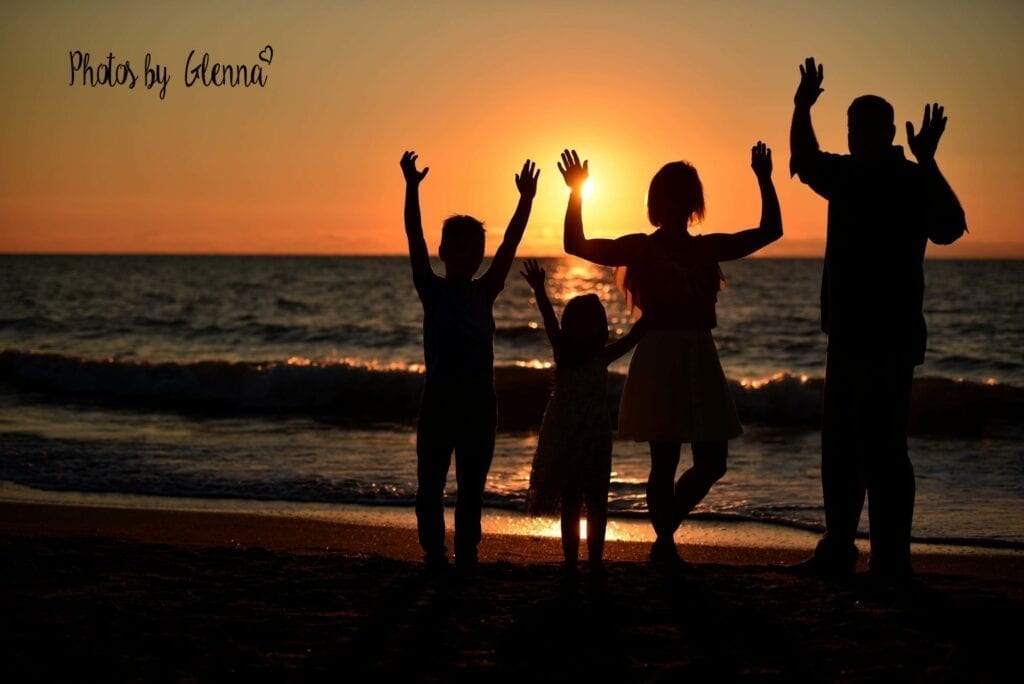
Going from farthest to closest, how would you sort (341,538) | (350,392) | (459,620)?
(350,392)
(341,538)
(459,620)

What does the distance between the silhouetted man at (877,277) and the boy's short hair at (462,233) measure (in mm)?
1408

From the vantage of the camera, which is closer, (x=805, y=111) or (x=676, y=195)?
(x=805, y=111)

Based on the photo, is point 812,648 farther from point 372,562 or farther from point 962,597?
point 372,562

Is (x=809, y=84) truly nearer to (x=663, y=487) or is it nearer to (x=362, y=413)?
(x=663, y=487)

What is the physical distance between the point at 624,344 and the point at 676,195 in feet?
2.46

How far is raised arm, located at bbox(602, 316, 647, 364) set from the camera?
5.29 meters

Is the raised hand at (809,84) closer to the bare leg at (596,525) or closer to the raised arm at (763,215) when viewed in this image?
the raised arm at (763,215)

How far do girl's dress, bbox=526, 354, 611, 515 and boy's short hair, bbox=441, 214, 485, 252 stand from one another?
2.28 ft

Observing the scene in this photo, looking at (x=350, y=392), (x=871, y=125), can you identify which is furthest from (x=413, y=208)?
(x=350, y=392)

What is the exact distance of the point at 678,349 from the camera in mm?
5543

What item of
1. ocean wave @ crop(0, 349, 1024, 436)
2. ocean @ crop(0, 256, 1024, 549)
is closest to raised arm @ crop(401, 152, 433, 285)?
ocean @ crop(0, 256, 1024, 549)

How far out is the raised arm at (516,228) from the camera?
522cm

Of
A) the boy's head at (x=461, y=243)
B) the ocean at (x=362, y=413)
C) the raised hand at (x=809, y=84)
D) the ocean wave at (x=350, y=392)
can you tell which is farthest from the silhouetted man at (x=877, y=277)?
the ocean wave at (x=350, y=392)

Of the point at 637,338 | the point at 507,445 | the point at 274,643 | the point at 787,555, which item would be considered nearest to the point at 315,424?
the point at 507,445
